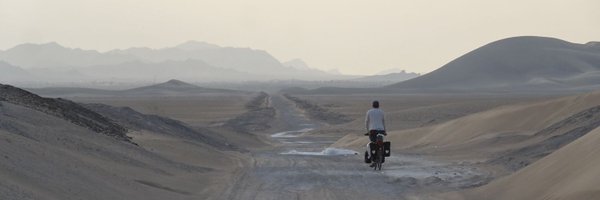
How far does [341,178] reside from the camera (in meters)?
18.0

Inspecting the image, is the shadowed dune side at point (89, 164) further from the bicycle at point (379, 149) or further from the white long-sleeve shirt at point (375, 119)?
the white long-sleeve shirt at point (375, 119)

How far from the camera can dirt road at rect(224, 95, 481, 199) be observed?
15.6m

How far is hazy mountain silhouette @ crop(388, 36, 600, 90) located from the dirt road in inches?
5665

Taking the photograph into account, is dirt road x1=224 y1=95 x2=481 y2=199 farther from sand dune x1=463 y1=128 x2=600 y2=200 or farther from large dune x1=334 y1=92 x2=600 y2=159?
large dune x1=334 y1=92 x2=600 y2=159

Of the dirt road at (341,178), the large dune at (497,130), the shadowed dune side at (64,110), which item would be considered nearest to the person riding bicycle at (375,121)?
the dirt road at (341,178)

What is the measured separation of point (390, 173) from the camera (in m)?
18.9

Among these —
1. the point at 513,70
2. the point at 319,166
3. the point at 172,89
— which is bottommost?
the point at 172,89

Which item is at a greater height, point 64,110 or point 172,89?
point 64,110

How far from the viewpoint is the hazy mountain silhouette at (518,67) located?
17012cm

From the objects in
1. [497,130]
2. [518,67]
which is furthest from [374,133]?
[518,67]

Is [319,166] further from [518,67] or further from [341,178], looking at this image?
[518,67]

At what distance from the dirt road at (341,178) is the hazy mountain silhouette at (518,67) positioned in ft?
472

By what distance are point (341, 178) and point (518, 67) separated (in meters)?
168

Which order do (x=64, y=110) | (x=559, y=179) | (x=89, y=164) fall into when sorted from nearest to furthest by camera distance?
1. (x=559, y=179)
2. (x=89, y=164)
3. (x=64, y=110)
